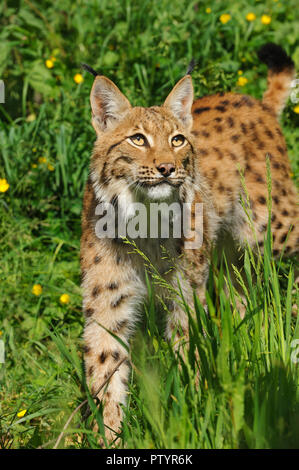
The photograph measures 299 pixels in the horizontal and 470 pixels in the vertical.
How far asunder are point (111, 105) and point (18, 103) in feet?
8.41

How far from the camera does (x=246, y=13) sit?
582 cm

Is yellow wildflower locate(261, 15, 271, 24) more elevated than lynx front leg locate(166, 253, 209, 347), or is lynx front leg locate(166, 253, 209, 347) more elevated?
yellow wildflower locate(261, 15, 271, 24)

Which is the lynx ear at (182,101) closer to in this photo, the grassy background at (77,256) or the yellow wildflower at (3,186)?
the grassy background at (77,256)

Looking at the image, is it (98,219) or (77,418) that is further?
(98,219)

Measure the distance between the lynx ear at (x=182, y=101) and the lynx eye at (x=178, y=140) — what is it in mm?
252

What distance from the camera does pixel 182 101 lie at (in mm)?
3623

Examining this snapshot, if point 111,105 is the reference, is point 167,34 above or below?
above

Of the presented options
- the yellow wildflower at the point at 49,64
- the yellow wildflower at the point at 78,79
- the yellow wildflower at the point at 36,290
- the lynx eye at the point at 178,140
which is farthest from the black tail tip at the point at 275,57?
the yellow wildflower at the point at 36,290

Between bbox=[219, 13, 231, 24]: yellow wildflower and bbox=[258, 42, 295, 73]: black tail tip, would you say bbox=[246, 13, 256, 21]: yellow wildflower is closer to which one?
bbox=[219, 13, 231, 24]: yellow wildflower

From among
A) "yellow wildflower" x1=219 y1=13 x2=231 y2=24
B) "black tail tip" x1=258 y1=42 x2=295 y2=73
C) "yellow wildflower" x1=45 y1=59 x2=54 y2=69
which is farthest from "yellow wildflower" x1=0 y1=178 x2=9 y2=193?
"yellow wildflower" x1=219 y1=13 x2=231 y2=24

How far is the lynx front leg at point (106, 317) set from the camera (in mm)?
3426

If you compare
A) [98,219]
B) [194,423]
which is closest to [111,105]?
[98,219]

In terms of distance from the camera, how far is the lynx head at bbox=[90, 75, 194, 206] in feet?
10.2
